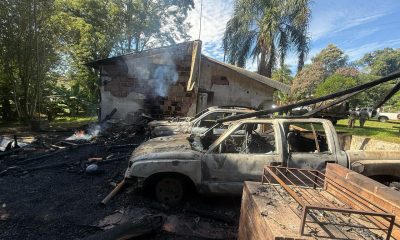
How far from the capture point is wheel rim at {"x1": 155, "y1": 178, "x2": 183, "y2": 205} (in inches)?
193

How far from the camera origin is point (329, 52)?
53.0m

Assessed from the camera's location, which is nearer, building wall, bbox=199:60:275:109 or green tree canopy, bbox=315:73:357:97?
building wall, bbox=199:60:275:109

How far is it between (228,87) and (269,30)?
24.0 feet

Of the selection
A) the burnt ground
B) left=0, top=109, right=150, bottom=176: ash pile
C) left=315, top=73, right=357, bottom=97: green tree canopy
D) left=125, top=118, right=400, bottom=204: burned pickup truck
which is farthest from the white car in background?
the burnt ground

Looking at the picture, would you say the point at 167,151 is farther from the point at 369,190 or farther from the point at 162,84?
the point at 162,84

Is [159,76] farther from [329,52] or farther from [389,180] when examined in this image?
[329,52]

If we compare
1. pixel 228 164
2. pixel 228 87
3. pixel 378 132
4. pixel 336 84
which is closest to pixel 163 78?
pixel 228 87

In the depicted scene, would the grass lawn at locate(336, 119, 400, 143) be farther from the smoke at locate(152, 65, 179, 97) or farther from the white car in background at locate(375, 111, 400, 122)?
the white car in background at locate(375, 111, 400, 122)

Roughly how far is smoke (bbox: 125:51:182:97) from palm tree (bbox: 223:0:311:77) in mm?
8549

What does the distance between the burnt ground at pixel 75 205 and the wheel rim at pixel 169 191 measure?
0.12 m

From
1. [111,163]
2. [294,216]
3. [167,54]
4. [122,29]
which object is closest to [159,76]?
[167,54]

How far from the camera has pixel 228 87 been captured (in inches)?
544

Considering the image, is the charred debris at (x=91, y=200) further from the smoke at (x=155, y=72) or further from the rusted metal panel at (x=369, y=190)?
the smoke at (x=155, y=72)

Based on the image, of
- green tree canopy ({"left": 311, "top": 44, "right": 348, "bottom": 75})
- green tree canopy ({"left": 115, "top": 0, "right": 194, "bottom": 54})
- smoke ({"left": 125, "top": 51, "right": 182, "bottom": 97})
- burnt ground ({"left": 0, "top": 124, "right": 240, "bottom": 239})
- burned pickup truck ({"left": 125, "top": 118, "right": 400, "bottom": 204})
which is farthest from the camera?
green tree canopy ({"left": 311, "top": 44, "right": 348, "bottom": 75})
